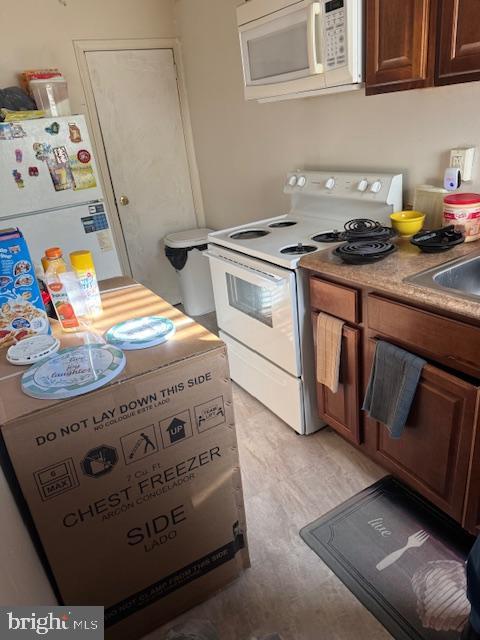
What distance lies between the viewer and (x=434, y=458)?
155 cm

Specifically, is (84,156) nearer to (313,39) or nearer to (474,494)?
(313,39)

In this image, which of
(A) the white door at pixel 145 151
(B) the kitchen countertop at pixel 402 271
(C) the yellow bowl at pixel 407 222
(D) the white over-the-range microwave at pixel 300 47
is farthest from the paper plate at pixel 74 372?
(A) the white door at pixel 145 151

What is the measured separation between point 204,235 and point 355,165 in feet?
5.19

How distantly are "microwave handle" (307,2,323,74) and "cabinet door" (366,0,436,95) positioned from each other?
21 cm

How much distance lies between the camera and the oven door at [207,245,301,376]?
1.98 meters

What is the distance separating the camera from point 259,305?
2.24m

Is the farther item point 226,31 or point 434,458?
point 226,31

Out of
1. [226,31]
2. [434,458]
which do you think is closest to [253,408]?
[434,458]

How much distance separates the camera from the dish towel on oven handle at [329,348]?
1799mm

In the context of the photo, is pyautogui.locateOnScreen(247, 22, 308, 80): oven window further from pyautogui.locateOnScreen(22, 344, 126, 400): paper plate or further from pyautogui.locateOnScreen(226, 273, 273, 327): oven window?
pyautogui.locateOnScreen(22, 344, 126, 400): paper plate

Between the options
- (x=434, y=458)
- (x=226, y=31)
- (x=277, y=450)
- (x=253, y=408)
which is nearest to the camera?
(x=434, y=458)

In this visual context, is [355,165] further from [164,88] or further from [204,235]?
[164,88]

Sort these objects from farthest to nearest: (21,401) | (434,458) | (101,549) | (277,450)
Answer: (277,450)
(434,458)
(101,549)
(21,401)

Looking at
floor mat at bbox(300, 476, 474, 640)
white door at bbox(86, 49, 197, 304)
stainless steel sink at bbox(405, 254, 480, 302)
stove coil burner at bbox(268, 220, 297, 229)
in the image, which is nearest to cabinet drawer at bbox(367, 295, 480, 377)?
stainless steel sink at bbox(405, 254, 480, 302)
